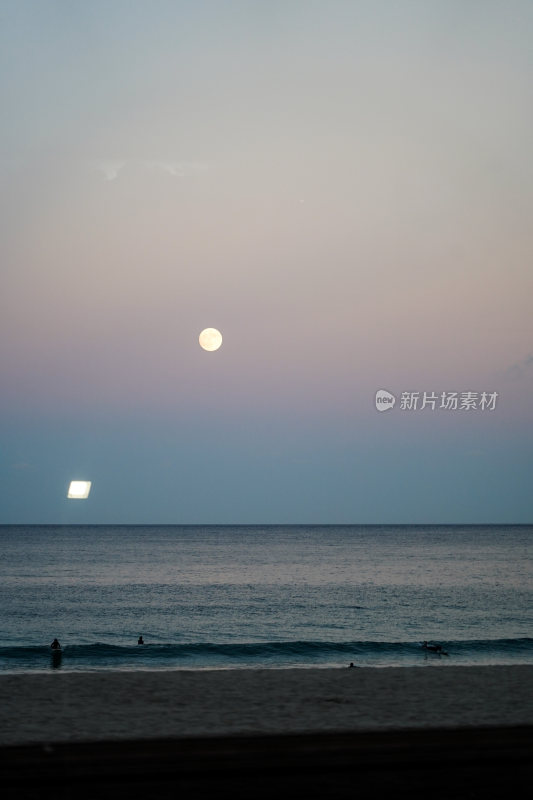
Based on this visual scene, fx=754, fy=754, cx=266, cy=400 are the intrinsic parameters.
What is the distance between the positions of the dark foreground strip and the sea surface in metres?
28.1

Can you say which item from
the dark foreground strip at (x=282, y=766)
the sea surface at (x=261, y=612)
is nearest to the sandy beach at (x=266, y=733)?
the dark foreground strip at (x=282, y=766)

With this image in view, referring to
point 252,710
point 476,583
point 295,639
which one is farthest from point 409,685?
point 476,583

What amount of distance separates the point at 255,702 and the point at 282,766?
12.5 feet

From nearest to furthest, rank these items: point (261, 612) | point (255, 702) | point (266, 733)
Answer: point (266, 733)
point (255, 702)
point (261, 612)

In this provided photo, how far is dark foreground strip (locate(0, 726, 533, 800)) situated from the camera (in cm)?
645

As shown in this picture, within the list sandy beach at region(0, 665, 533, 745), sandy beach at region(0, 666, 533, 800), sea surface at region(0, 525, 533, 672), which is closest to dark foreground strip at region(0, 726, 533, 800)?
sandy beach at region(0, 666, 533, 800)

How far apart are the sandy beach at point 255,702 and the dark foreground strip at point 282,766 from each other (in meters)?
0.59

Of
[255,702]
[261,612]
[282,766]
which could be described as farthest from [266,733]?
[261,612]

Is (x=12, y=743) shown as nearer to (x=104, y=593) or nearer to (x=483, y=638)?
(x=483, y=638)

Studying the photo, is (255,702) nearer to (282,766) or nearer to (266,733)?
(266,733)

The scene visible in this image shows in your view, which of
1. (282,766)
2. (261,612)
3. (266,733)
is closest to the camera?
(282,766)

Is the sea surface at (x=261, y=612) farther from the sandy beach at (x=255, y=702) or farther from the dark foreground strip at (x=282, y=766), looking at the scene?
the dark foreground strip at (x=282, y=766)

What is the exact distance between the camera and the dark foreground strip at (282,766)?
645cm

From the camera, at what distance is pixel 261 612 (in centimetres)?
5575
